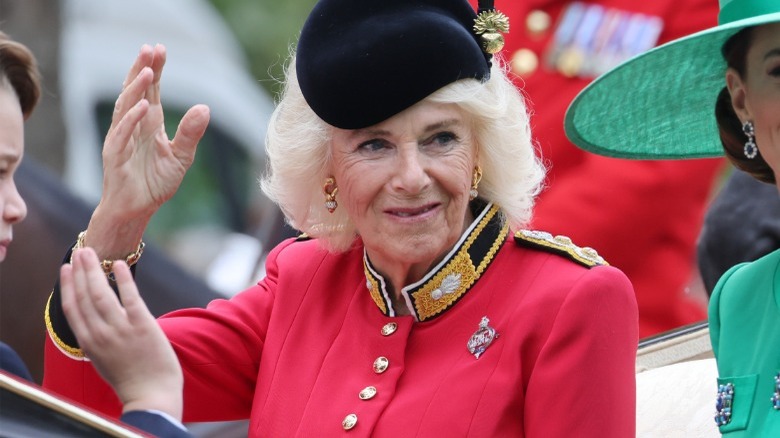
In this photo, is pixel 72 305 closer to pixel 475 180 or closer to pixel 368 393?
pixel 368 393

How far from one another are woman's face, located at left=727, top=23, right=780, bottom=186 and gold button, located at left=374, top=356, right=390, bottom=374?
2.83ft

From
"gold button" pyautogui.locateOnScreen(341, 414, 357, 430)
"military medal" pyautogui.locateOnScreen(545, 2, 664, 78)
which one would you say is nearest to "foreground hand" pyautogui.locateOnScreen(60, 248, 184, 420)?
"gold button" pyautogui.locateOnScreen(341, 414, 357, 430)

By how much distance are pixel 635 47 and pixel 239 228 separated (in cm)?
421

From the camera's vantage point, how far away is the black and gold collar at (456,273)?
3301 mm

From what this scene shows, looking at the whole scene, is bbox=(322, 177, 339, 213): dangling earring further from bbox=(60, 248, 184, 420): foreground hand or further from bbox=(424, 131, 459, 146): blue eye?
bbox=(60, 248, 184, 420): foreground hand

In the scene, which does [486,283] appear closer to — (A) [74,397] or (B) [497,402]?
(B) [497,402]

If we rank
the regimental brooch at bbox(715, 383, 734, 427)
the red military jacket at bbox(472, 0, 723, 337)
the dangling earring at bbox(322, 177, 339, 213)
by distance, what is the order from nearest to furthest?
Answer: 1. the regimental brooch at bbox(715, 383, 734, 427)
2. the dangling earring at bbox(322, 177, 339, 213)
3. the red military jacket at bbox(472, 0, 723, 337)

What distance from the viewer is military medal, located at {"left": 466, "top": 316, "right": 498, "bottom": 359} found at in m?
3.16

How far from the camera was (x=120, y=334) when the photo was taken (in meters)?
2.53

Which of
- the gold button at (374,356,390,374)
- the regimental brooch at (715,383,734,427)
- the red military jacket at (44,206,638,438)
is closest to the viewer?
the regimental brooch at (715,383,734,427)

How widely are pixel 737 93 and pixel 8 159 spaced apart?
143cm

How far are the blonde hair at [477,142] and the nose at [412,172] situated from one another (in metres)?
0.11

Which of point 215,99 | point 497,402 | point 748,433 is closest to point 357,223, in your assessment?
point 497,402

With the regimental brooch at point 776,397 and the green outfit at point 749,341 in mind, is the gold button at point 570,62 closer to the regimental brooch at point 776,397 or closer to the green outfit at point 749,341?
the green outfit at point 749,341
